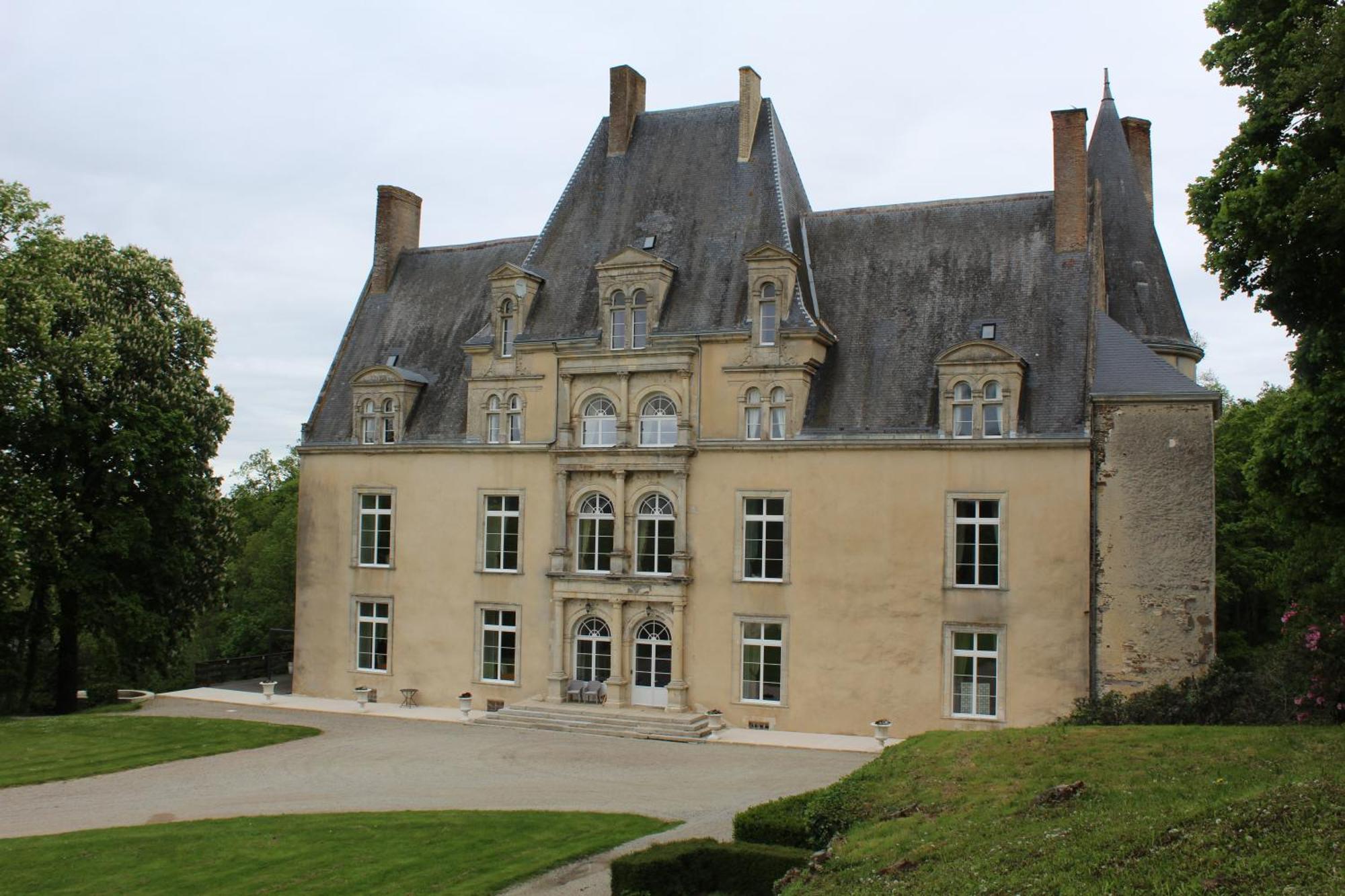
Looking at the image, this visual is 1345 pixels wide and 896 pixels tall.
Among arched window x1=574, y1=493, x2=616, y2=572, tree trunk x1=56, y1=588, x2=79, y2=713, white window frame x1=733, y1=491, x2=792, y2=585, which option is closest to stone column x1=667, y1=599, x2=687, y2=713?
white window frame x1=733, y1=491, x2=792, y2=585

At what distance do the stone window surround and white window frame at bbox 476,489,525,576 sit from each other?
445 inches

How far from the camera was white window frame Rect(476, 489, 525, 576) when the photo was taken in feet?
105

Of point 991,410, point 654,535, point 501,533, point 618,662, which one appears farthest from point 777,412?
point 501,533

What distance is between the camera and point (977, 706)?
88.0 feet

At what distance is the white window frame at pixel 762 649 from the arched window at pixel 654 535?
2.49 metres

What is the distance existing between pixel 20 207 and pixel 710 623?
19902 millimetres

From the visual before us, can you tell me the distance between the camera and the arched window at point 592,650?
30.5 metres

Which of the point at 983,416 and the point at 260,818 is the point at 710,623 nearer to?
the point at 983,416

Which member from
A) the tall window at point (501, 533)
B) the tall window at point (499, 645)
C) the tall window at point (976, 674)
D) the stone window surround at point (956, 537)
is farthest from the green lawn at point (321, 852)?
the tall window at point (501, 533)

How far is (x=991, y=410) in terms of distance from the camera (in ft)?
89.6

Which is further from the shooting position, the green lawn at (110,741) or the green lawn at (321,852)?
the green lawn at (110,741)

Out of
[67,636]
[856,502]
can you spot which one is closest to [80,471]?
[67,636]

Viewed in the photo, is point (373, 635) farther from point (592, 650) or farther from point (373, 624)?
point (592, 650)

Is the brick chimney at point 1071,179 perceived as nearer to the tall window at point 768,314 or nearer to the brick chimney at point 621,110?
the tall window at point 768,314
